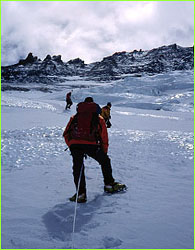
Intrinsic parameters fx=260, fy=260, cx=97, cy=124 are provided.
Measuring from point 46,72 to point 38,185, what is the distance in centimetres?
12806

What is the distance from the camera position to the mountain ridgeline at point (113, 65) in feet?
392

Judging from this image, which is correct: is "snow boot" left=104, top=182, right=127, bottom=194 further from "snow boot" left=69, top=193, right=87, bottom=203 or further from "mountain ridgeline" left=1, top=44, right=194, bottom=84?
"mountain ridgeline" left=1, top=44, right=194, bottom=84

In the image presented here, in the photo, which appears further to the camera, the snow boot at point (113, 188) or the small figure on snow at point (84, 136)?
the snow boot at point (113, 188)

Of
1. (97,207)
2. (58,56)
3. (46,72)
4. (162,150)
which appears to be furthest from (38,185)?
(58,56)

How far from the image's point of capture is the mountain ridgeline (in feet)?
392

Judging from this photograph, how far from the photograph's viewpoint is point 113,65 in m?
147

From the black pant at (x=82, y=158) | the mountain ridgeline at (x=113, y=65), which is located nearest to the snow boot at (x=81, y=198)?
the black pant at (x=82, y=158)

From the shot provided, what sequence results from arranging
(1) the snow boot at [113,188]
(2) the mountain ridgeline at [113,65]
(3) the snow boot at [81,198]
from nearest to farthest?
1. (3) the snow boot at [81,198]
2. (1) the snow boot at [113,188]
3. (2) the mountain ridgeline at [113,65]

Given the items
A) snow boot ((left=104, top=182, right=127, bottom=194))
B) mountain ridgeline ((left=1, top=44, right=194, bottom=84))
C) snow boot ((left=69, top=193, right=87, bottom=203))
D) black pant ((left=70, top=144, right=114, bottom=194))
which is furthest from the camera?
mountain ridgeline ((left=1, top=44, right=194, bottom=84))

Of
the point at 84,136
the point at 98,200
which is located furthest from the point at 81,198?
the point at 84,136

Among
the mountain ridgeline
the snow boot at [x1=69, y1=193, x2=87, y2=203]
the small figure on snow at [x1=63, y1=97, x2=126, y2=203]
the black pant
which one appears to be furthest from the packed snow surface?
the mountain ridgeline

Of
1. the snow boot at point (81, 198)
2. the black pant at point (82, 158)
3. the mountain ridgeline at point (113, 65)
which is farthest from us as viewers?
the mountain ridgeline at point (113, 65)

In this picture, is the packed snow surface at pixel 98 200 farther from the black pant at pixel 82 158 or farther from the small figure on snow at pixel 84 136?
the small figure on snow at pixel 84 136

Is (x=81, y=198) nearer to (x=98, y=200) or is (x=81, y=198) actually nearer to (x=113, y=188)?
(x=98, y=200)
